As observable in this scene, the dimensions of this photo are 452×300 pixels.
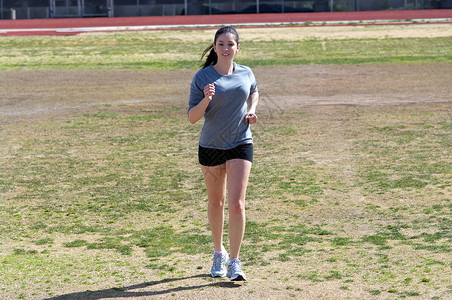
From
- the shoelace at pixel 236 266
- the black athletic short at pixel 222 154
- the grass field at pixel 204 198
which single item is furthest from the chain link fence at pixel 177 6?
the shoelace at pixel 236 266

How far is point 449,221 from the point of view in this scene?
659 centimetres

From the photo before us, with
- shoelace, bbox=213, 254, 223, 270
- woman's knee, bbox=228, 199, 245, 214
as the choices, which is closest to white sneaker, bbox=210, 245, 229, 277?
shoelace, bbox=213, 254, 223, 270

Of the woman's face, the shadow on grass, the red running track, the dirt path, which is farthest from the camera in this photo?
the red running track

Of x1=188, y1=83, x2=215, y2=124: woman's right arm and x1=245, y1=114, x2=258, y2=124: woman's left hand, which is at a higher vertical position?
x1=188, y1=83, x2=215, y2=124: woman's right arm

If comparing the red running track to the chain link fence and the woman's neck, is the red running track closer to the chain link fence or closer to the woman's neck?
the chain link fence

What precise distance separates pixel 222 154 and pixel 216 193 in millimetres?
326

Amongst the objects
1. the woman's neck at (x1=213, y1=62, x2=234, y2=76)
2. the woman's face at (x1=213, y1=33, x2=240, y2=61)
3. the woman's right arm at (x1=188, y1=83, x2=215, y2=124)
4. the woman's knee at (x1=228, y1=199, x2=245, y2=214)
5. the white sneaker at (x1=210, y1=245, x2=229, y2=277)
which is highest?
the woman's face at (x1=213, y1=33, x2=240, y2=61)

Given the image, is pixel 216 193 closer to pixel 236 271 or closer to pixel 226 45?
pixel 236 271

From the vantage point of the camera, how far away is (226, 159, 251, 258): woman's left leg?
16.9ft

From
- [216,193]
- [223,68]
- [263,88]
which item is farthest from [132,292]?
[263,88]

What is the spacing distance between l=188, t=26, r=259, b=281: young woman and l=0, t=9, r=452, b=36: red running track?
37243mm

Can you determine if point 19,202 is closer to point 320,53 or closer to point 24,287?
point 24,287

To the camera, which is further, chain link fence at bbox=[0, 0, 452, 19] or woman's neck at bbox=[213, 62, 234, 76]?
chain link fence at bbox=[0, 0, 452, 19]

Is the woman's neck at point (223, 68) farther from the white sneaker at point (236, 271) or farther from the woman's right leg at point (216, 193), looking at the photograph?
the white sneaker at point (236, 271)
